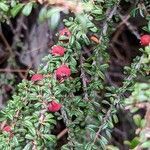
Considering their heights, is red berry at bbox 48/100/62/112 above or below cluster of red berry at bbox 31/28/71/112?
→ below

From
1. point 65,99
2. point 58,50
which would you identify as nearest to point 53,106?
point 65,99

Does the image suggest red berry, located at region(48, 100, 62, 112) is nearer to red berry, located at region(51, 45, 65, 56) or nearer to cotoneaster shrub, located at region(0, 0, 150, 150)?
cotoneaster shrub, located at region(0, 0, 150, 150)

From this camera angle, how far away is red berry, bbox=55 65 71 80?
4.18ft

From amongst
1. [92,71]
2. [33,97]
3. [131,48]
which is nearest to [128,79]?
[92,71]

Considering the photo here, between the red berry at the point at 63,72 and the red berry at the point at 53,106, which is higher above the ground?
the red berry at the point at 63,72

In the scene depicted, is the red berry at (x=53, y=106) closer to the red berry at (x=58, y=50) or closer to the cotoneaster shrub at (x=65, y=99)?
the cotoneaster shrub at (x=65, y=99)

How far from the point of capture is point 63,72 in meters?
1.28

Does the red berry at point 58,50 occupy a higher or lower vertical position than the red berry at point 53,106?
higher

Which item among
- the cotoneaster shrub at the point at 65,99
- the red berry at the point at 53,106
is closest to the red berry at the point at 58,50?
the cotoneaster shrub at the point at 65,99

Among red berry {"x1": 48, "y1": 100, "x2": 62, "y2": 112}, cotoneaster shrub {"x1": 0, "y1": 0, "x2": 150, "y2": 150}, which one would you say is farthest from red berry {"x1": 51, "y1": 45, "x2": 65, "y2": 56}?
red berry {"x1": 48, "y1": 100, "x2": 62, "y2": 112}

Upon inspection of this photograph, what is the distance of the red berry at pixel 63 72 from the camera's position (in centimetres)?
127

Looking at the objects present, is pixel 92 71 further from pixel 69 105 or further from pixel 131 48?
pixel 131 48

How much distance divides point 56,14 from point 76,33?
0.66 ft

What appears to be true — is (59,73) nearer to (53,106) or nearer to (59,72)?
(59,72)
